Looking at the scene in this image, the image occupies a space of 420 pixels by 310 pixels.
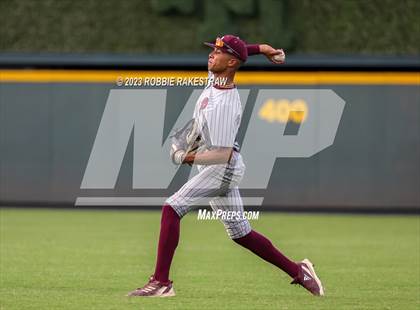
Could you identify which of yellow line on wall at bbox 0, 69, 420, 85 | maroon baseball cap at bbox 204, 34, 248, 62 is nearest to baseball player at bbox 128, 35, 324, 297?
maroon baseball cap at bbox 204, 34, 248, 62

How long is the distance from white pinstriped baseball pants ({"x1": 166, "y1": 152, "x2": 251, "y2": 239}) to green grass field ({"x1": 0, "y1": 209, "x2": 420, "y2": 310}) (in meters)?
0.62

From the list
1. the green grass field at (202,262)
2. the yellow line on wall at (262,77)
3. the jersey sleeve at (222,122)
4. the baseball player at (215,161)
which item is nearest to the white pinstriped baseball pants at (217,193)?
the baseball player at (215,161)

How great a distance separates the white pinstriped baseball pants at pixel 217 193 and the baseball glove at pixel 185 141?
211 mm

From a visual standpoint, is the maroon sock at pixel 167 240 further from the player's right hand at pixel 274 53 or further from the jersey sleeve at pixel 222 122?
the player's right hand at pixel 274 53

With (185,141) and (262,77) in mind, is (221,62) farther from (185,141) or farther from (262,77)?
(262,77)

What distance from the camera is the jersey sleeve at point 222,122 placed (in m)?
9.03

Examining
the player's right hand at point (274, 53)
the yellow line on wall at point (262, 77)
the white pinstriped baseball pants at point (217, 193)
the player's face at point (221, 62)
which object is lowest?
the yellow line on wall at point (262, 77)

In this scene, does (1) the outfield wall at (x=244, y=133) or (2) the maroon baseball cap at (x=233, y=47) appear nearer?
(2) the maroon baseball cap at (x=233, y=47)

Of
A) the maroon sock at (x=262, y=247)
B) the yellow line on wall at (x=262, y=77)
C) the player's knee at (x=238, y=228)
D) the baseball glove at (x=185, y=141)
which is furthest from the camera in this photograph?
the yellow line on wall at (x=262, y=77)

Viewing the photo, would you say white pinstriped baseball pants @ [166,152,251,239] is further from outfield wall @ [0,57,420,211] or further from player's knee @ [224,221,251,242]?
outfield wall @ [0,57,420,211]

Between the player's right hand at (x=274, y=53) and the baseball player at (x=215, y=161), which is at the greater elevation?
the player's right hand at (x=274, y=53)

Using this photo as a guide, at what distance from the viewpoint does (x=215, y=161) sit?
9.05m

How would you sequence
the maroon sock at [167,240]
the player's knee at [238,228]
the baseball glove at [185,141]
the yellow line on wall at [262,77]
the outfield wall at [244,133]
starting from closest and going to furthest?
1. the maroon sock at [167,240]
2. the baseball glove at [185,141]
3. the player's knee at [238,228]
4. the yellow line on wall at [262,77]
5. the outfield wall at [244,133]

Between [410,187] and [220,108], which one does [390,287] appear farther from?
[410,187]
